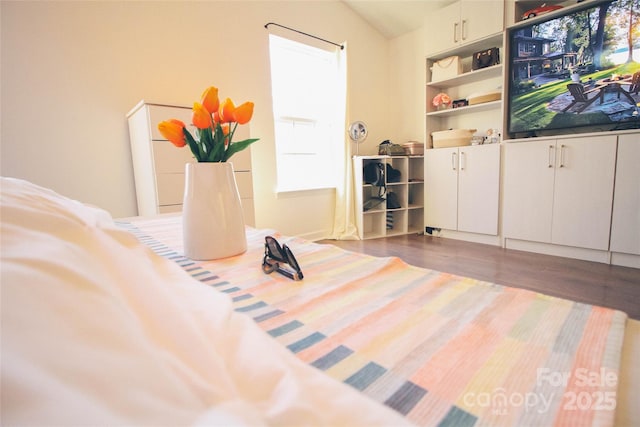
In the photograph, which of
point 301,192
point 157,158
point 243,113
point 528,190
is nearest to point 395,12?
point 301,192

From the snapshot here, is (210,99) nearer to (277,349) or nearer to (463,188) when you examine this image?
(277,349)

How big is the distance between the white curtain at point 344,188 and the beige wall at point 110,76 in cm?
75

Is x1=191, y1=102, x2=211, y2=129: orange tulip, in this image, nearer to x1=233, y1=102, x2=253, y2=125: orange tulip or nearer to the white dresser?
x1=233, y1=102, x2=253, y2=125: orange tulip

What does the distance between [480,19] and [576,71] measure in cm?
104

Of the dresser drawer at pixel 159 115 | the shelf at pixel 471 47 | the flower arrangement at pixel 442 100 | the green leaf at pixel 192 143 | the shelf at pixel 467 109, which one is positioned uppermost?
the shelf at pixel 471 47

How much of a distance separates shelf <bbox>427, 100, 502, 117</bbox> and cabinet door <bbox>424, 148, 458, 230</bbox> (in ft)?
1.44

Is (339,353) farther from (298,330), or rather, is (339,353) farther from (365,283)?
(365,283)

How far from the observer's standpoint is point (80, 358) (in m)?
0.20

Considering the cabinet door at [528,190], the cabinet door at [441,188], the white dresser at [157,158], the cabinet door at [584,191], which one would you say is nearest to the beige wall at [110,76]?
the white dresser at [157,158]

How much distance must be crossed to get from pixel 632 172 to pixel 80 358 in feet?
10.6

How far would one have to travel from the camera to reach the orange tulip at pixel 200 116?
0.73 metres

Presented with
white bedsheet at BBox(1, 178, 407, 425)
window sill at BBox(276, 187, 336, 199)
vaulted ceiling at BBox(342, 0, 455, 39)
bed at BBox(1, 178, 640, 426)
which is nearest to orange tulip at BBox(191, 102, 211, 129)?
bed at BBox(1, 178, 640, 426)

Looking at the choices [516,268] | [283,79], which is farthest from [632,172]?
[283,79]

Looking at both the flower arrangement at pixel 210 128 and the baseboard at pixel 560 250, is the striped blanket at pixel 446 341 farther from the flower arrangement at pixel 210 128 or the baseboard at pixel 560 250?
the baseboard at pixel 560 250
